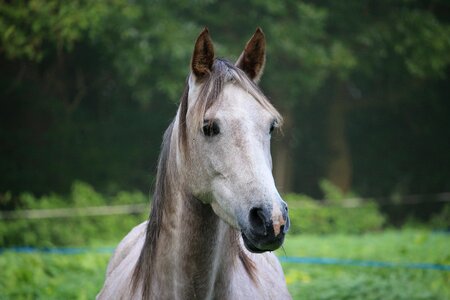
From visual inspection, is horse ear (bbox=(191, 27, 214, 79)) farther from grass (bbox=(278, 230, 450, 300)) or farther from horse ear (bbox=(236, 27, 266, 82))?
grass (bbox=(278, 230, 450, 300))

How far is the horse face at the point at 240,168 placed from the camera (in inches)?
107

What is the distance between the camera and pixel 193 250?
10.3 feet

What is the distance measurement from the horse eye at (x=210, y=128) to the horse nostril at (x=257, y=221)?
427mm

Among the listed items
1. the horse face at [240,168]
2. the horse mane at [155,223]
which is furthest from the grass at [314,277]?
the horse face at [240,168]

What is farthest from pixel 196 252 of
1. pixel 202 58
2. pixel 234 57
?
pixel 234 57

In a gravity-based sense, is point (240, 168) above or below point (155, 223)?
above

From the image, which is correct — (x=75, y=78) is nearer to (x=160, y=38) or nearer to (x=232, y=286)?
(x=160, y=38)

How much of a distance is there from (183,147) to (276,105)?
7481mm

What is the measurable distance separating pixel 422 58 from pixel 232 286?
51.2ft

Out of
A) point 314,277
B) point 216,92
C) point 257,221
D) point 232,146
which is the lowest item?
point 314,277

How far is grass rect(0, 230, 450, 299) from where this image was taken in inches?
267

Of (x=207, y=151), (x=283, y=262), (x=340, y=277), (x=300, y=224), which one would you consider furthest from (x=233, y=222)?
(x=300, y=224)

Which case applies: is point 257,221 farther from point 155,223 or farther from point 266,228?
point 155,223

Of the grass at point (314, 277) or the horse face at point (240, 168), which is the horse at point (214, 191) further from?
the grass at point (314, 277)
